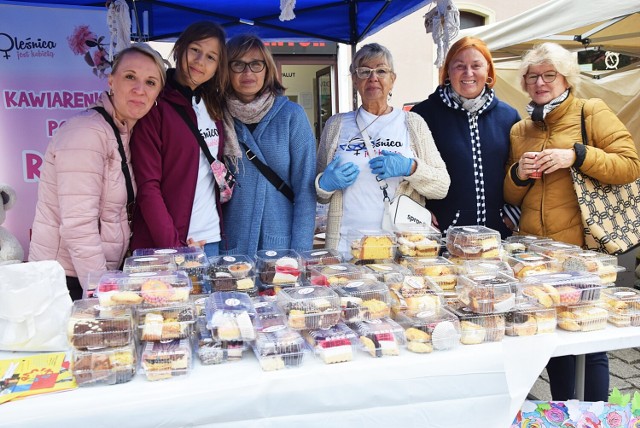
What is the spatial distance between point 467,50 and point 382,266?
1321 mm

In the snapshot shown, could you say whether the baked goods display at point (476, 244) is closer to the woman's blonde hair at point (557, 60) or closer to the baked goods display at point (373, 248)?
the baked goods display at point (373, 248)

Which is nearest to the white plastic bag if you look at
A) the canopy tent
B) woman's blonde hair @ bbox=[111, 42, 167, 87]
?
woman's blonde hair @ bbox=[111, 42, 167, 87]

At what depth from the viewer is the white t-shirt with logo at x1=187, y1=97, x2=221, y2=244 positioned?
2336 millimetres

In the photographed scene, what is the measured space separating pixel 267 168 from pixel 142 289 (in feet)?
3.38

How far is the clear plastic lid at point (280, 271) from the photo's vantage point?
1918 mm

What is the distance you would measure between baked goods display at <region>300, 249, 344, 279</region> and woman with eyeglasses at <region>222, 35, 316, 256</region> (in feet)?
1.05

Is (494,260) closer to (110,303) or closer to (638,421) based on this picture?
(638,421)

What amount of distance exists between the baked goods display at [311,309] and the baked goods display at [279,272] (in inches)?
10.4

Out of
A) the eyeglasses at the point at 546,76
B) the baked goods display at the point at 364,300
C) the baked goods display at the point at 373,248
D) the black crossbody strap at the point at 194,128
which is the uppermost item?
the eyeglasses at the point at 546,76

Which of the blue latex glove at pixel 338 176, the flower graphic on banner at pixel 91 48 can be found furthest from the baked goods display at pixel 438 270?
the flower graphic on banner at pixel 91 48

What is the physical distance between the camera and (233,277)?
185 centimetres

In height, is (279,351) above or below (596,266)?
below

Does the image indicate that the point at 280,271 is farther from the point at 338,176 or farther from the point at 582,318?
the point at 582,318

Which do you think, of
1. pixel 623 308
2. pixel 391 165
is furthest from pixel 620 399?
pixel 391 165
